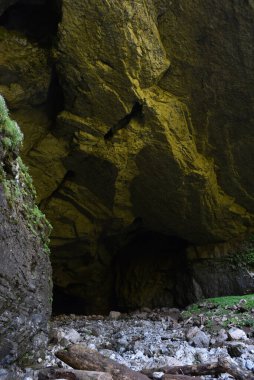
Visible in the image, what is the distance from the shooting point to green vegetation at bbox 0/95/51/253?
3250 millimetres

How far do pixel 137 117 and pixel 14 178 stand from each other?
4.50m

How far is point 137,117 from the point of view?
7.55 meters

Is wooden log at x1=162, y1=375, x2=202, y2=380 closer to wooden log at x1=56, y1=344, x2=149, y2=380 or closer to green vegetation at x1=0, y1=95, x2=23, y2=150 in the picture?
wooden log at x1=56, y1=344, x2=149, y2=380

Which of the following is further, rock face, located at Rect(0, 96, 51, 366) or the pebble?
the pebble

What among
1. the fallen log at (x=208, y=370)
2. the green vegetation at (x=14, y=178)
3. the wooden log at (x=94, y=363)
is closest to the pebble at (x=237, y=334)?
Answer: the fallen log at (x=208, y=370)

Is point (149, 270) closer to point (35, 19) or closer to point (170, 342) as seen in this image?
point (170, 342)

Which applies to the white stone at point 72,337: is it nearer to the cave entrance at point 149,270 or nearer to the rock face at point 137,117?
the rock face at point 137,117

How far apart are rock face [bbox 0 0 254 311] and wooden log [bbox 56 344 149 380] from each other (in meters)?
4.93

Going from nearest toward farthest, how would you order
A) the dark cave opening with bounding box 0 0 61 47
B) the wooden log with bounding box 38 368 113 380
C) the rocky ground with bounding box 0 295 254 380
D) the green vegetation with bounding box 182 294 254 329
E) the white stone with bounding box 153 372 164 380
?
the wooden log with bounding box 38 368 113 380 < the white stone with bounding box 153 372 164 380 < the rocky ground with bounding box 0 295 254 380 < the green vegetation with bounding box 182 294 254 329 < the dark cave opening with bounding box 0 0 61 47

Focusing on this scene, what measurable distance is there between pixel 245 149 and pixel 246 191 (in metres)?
1.27

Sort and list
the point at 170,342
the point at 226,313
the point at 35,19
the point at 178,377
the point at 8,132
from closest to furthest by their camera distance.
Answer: the point at 178,377 → the point at 8,132 → the point at 170,342 → the point at 226,313 → the point at 35,19

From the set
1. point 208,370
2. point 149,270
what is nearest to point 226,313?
point 208,370

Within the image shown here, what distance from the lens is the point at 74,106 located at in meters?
7.16

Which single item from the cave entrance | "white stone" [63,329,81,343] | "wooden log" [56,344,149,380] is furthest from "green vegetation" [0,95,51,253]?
the cave entrance
